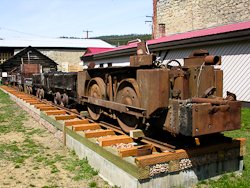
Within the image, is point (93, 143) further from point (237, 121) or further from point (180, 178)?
point (237, 121)

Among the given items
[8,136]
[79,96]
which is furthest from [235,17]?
[8,136]

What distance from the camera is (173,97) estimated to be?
17.1 ft

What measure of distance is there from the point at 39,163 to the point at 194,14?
21.8m

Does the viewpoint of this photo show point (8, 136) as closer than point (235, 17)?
Yes

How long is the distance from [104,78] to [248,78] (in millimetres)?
6280

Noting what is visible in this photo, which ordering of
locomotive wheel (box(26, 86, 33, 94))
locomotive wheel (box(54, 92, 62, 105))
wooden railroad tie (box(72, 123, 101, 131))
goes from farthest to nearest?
1. locomotive wheel (box(26, 86, 33, 94))
2. locomotive wheel (box(54, 92, 62, 105))
3. wooden railroad tie (box(72, 123, 101, 131))

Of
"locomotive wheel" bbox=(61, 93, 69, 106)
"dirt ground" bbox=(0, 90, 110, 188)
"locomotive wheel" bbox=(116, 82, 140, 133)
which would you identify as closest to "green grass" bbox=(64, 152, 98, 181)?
"dirt ground" bbox=(0, 90, 110, 188)

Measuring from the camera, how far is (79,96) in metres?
8.38

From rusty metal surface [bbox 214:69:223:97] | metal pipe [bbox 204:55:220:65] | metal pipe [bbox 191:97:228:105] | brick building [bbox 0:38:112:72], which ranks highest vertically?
brick building [bbox 0:38:112:72]

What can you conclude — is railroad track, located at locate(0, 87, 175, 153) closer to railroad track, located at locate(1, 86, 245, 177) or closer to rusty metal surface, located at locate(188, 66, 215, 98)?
railroad track, located at locate(1, 86, 245, 177)

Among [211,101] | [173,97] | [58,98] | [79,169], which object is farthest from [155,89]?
[58,98]

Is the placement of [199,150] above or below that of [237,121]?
below

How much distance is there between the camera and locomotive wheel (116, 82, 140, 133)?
19.0ft

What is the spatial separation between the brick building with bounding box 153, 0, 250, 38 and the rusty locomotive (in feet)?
52.2
